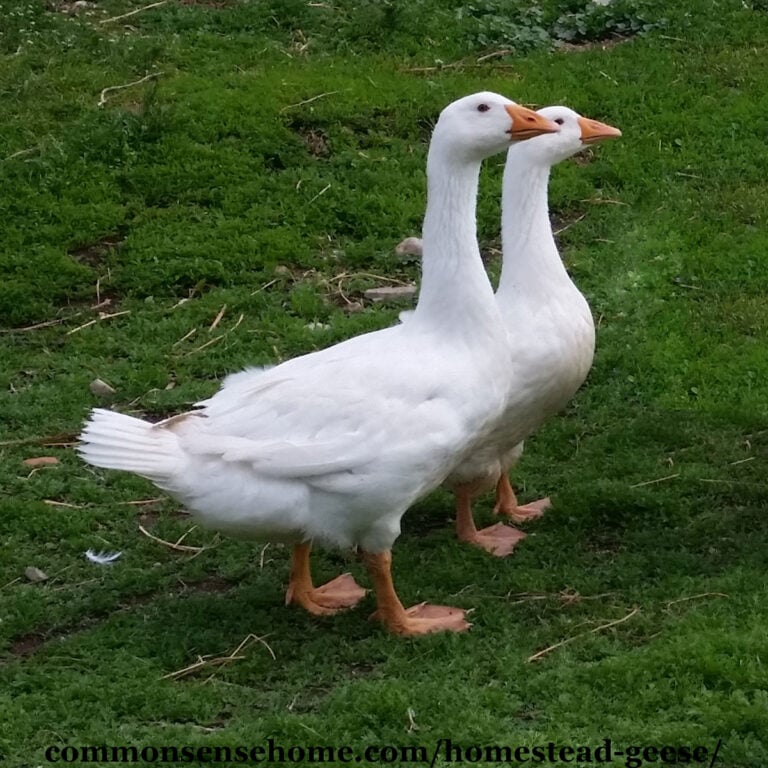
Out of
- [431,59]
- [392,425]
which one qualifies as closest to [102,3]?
[431,59]

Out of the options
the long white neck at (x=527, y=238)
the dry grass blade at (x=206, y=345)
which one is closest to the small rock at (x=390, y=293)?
the dry grass blade at (x=206, y=345)

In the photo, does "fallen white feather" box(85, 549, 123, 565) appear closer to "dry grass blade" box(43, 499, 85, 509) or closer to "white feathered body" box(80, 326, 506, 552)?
"dry grass blade" box(43, 499, 85, 509)

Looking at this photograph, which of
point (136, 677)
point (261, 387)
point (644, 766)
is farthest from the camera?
point (261, 387)

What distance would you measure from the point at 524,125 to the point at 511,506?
1848mm

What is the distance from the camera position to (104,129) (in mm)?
10492

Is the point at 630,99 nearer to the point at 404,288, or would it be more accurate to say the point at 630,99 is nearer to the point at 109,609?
the point at 404,288

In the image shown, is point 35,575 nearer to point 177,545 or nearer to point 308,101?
point 177,545

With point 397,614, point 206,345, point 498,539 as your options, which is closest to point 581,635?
point 397,614

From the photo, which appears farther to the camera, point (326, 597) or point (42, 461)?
point (42, 461)

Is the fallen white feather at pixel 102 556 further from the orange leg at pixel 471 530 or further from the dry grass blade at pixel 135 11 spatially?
the dry grass blade at pixel 135 11

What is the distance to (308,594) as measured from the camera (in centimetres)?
581

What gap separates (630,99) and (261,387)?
20.8 feet

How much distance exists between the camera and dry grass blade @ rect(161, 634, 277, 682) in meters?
5.28

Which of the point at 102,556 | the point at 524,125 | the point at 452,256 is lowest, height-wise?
the point at 102,556
